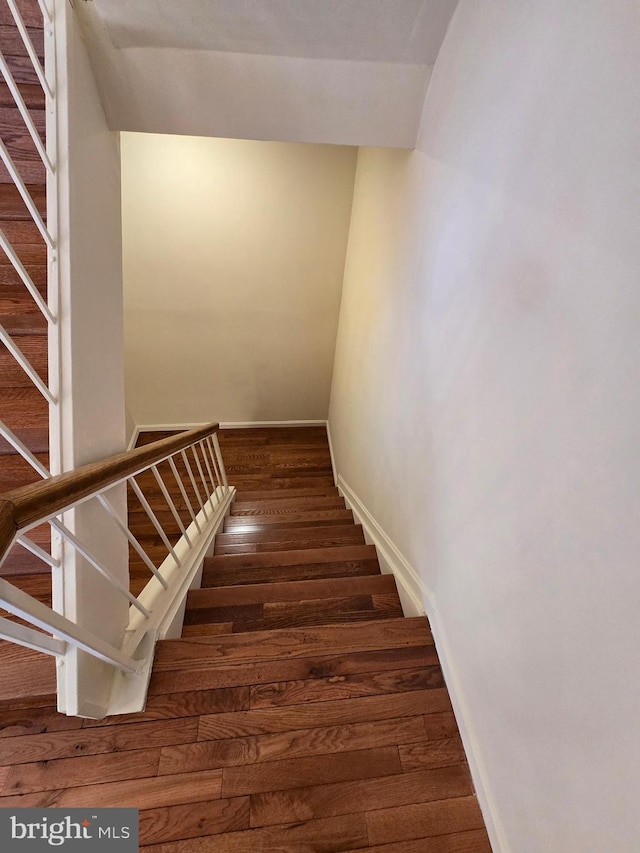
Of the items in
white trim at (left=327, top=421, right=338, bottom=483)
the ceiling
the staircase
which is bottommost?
the staircase

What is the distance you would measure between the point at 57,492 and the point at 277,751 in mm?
920

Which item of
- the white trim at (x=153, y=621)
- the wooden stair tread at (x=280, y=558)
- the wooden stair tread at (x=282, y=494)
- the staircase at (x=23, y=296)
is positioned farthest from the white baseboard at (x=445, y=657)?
the wooden stair tread at (x=282, y=494)

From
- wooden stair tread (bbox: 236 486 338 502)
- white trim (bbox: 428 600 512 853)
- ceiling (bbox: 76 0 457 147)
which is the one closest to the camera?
white trim (bbox: 428 600 512 853)

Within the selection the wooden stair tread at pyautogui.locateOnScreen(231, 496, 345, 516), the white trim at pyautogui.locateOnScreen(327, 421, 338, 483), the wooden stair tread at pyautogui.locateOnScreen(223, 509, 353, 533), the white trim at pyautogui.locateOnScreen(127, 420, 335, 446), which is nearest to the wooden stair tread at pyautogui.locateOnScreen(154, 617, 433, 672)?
the wooden stair tread at pyautogui.locateOnScreen(223, 509, 353, 533)

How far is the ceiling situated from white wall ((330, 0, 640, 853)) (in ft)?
0.56

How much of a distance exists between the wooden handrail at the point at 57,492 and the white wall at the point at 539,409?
3.20 feet

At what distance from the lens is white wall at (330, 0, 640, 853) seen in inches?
24.5

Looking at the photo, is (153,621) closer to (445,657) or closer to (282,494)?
(445,657)

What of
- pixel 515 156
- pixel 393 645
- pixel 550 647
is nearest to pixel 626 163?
pixel 515 156

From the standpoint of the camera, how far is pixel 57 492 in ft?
2.48

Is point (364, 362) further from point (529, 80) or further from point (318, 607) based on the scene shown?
point (529, 80)

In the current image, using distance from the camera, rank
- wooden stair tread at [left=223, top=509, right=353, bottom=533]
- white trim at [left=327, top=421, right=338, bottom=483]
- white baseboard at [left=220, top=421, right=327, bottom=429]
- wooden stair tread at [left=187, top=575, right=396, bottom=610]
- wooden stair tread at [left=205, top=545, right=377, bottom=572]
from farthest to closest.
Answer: white baseboard at [left=220, top=421, right=327, bottom=429], white trim at [left=327, top=421, right=338, bottom=483], wooden stair tread at [left=223, top=509, right=353, bottom=533], wooden stair tread at [left=205, top=545, right=377, bottom=572], wooden stair tread at [left=187, top=575, right=396, bottom=610]

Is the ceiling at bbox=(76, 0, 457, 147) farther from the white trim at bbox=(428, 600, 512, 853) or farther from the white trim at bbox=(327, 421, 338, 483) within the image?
the white trim at bbox=(327, 421, 338, 483)

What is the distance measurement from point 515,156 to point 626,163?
0.34 metres
